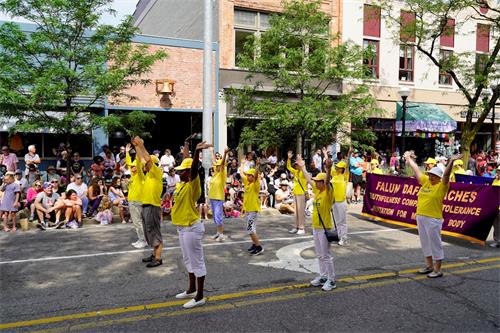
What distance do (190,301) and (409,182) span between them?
766cm

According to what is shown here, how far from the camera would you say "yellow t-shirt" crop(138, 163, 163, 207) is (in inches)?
302

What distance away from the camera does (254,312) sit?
5.40 m

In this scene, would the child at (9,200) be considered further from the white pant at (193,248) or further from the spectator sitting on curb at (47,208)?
the white pant at (193,248)

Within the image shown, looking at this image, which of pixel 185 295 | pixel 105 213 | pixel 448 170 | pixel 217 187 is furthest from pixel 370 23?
pixel 185 295

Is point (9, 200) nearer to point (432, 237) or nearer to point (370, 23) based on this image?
point (432, 237)

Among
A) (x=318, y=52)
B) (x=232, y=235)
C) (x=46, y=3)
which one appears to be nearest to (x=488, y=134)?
(x=318, y=52)

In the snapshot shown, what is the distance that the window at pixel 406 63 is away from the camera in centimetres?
2466

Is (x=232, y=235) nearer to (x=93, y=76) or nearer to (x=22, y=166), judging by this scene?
(x=93, y=76)

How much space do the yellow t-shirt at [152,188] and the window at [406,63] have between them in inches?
799

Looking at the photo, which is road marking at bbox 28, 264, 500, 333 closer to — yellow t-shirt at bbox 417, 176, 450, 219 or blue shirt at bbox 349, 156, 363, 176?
yellow t-shirt at bbox 417, 176, 450, 219

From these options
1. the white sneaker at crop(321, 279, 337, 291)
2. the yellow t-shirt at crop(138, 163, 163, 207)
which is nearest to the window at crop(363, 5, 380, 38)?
the yellow t-shirt at crop(138, 163, 163, 207)

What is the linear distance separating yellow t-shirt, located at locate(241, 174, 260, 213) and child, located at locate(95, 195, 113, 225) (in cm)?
498

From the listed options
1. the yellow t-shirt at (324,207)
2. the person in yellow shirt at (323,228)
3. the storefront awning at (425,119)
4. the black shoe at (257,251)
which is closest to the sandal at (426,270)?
the person in yellow shirt at (323,228)

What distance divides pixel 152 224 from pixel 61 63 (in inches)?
261
